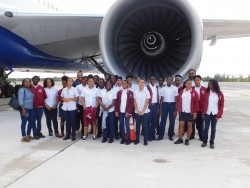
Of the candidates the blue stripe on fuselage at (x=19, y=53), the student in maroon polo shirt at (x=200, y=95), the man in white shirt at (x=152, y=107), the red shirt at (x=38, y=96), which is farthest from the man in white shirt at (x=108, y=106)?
the blue stripe on fuselage at (x=19, y=53)

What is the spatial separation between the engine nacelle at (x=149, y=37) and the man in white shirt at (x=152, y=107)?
0.80 meters

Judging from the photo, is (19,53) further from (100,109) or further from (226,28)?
(226,28)

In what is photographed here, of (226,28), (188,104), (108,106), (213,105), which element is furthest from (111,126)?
(226,28)

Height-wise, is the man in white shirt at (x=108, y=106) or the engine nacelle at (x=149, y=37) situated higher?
the engine nacelle at (x=149, y=37)

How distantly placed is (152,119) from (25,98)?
2083 mm

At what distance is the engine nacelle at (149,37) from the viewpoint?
18.6 feet

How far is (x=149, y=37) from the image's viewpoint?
6.29m

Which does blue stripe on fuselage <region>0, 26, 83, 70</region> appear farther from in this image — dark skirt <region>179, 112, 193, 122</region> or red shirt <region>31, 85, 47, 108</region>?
dark skirt <region>179, 112, 193, 122</region>

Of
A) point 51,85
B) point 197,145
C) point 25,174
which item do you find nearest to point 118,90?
point 51,85

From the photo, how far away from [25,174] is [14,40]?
5.29 meters

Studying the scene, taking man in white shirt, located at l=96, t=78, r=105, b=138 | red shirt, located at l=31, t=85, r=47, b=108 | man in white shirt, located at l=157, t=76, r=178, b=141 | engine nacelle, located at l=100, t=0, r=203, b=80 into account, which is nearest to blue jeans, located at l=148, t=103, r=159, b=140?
man in white shirt, located at l=157, t=76, r=178, b=141

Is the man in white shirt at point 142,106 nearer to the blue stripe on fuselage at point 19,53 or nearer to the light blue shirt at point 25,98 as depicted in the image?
the light blue shirt at point 25,98

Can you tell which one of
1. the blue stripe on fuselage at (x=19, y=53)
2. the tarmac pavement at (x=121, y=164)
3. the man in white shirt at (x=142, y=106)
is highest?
the blue stripe on fuselage at (x=19, y=53)

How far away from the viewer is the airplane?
5.75 metres
